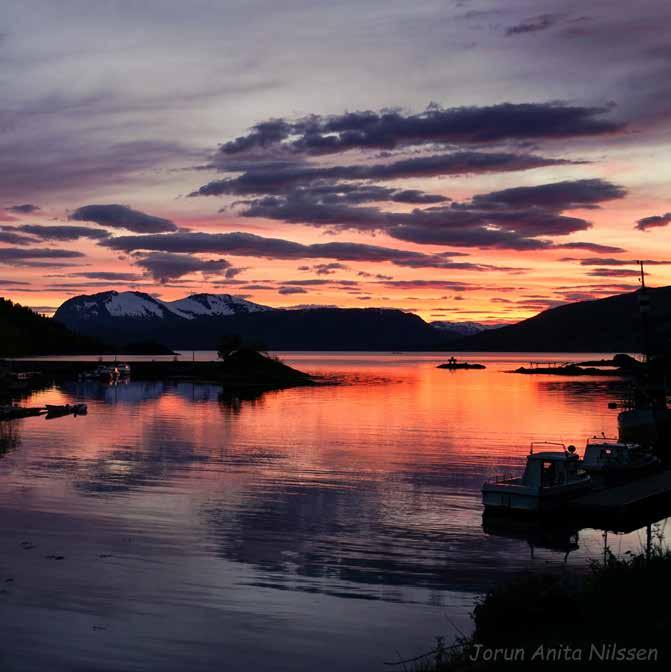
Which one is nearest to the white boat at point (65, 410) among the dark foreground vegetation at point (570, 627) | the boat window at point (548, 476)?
the boat window at point (548, 476)

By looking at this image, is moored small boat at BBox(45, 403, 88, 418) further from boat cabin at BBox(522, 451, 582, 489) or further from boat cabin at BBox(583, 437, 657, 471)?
boat cabin at BBox(522, 451, 582, 489)

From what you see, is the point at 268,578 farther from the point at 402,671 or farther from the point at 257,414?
the point at 257,414

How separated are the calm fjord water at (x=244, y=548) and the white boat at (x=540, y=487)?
163 cm

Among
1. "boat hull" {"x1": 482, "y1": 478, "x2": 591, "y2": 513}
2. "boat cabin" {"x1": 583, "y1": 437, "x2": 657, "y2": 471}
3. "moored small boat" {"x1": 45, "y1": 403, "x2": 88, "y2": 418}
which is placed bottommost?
"boat hull" {"x1": 482, "y1": 478, "x2": 591, "y2": 513}

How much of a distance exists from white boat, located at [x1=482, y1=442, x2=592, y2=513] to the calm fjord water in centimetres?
163

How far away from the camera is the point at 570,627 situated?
18578 millimetres

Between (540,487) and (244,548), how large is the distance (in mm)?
16600

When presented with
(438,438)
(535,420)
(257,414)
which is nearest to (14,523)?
(438,438)

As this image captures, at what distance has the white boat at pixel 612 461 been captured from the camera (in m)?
49.2

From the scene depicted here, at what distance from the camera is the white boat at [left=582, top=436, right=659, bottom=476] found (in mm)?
49156

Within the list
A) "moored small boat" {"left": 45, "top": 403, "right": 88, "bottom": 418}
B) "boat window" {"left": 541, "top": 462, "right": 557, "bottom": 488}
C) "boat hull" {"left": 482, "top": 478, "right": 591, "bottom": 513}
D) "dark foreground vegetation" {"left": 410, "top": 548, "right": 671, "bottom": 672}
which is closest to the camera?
"dark foreground vegetation" {"left": 410, "top": 548, "right": 671, "bottom": 672}

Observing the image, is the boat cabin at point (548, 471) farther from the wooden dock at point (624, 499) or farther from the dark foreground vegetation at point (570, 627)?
the dark foreground vegetation at point (570, 627)

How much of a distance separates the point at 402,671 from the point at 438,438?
185 feet

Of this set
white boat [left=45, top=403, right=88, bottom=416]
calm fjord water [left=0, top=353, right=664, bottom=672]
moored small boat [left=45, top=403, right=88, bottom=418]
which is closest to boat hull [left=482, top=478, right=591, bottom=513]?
calm fjord water [left=0, top=353, right=664, bottom=672]
